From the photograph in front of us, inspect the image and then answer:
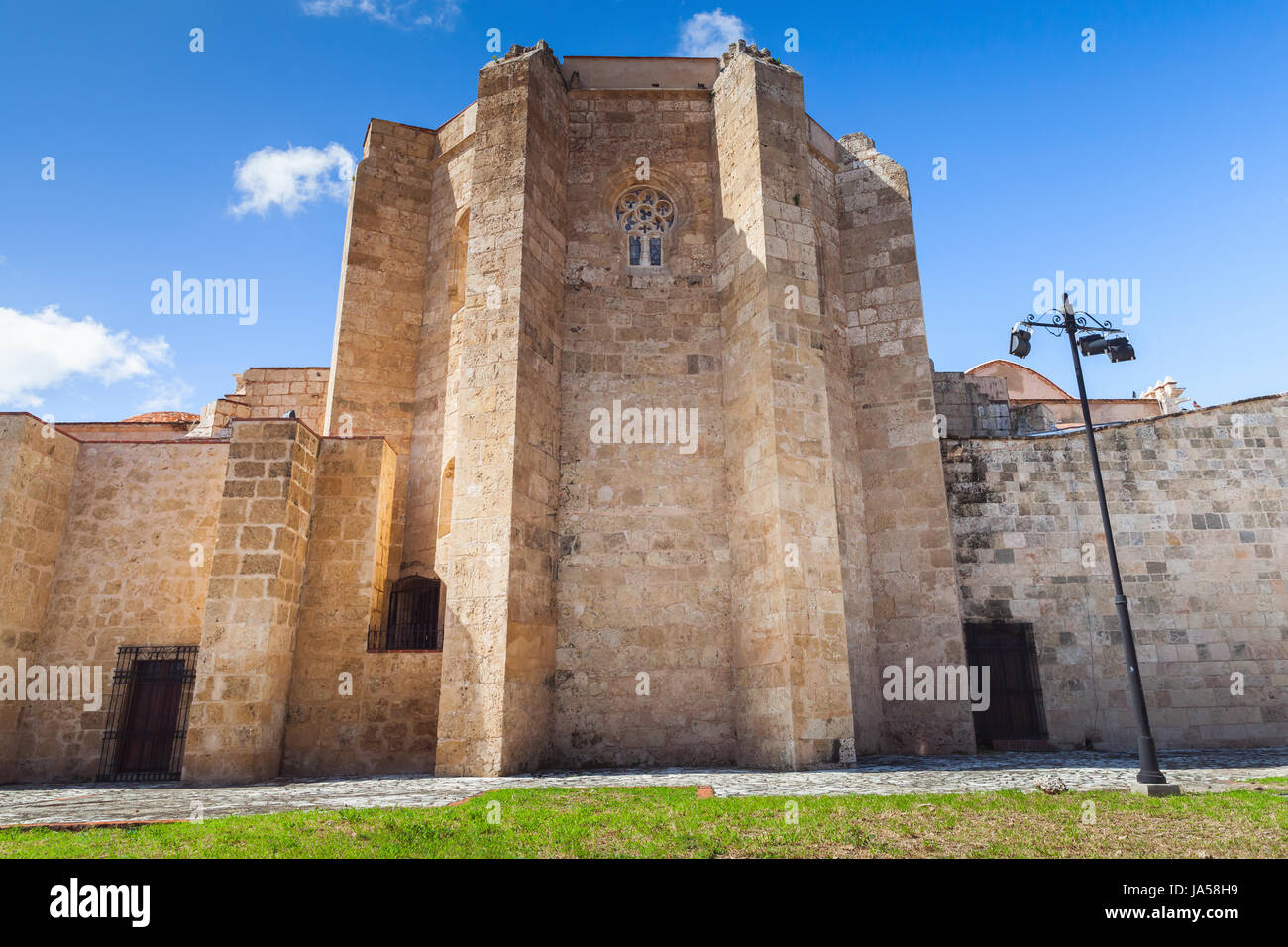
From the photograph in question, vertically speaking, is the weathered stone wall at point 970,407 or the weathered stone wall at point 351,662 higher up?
the weathered stone wall at point 970,407

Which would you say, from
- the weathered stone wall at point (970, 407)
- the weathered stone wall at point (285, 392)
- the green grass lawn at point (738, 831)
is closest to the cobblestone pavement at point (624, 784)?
the green grass lawn at point (738, 831)

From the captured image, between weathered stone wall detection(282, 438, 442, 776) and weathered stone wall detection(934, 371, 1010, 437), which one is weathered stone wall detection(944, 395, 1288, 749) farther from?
weathered stone wall detection(282, 438, 442, 776)

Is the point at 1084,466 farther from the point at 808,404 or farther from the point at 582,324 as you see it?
the point at 582,324

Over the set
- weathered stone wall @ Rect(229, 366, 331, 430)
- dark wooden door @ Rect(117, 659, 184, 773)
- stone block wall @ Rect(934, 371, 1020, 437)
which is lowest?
dark wooden door @ Rect(117, 659, 184, 773)

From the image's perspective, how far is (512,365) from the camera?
11.2 m

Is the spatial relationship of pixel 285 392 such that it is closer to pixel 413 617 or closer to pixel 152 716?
pixel 413 617

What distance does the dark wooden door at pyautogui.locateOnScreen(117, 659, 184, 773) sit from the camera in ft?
36.4

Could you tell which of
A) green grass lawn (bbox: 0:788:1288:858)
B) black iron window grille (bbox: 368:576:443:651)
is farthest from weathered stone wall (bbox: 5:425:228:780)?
green grass lawn (bbox: 0:788:1288:858)

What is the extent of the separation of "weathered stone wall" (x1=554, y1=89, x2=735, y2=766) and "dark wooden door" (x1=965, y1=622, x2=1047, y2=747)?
4.61 m

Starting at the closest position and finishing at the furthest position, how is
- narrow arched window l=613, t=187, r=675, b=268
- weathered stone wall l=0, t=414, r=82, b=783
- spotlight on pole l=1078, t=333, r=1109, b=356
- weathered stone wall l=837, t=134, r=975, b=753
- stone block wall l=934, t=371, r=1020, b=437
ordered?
spotlight on pole l=1078, t=333, r=1109, b=356
weathered stone wall l=0, t=414, r=82, b=783
weathered stone wall l=837, t=134, r=975, b=753
narrow arched window l=613, t=187, r=675, b=268
stone block wall l=934, t=371, r=1020, b=437

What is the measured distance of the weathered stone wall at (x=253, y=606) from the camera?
32.1 feet

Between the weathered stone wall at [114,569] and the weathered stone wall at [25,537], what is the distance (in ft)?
0.22

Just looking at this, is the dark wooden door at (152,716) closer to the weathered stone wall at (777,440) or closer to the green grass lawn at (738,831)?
the green grass lawn at (738,831)

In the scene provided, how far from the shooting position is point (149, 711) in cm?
1128
